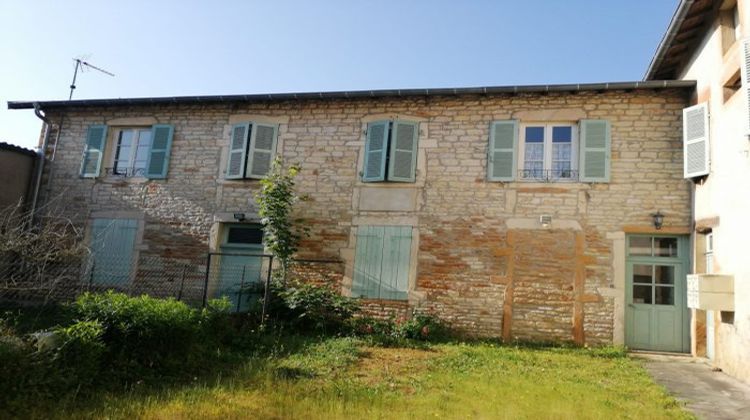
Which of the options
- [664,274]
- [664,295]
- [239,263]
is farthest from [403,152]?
[664,295]

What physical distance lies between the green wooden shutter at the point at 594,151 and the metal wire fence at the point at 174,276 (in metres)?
4.29

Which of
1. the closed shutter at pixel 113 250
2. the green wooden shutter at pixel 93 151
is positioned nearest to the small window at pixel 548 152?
the closed shutter at pixel 113 250

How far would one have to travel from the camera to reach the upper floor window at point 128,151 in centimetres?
1008

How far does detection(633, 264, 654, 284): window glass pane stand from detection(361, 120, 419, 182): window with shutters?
3.76 m

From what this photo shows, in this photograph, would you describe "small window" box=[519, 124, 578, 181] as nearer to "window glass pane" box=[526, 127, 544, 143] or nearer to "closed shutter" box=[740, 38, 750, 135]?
"window glass pane" box=[526, 127, 544, 143]

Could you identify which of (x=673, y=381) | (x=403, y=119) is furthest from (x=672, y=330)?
(x=403, y=119)

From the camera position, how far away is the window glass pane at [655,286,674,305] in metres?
7.89

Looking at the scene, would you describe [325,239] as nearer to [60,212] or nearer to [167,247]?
[167,247]

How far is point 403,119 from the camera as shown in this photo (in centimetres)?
923

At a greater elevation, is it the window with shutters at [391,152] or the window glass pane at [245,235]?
the window with shutters at [391,152]

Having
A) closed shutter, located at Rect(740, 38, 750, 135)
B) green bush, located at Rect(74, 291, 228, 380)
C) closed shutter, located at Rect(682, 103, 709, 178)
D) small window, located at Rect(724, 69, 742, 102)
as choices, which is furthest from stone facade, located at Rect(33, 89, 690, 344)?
green bush, located at Rect(74, 291, 228, 380)

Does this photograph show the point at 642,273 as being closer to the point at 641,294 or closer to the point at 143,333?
the point at 641,294

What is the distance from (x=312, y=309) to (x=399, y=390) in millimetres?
3357

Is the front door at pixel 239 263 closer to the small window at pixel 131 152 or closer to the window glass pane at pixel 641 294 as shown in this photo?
the small window at pixel 131 152
